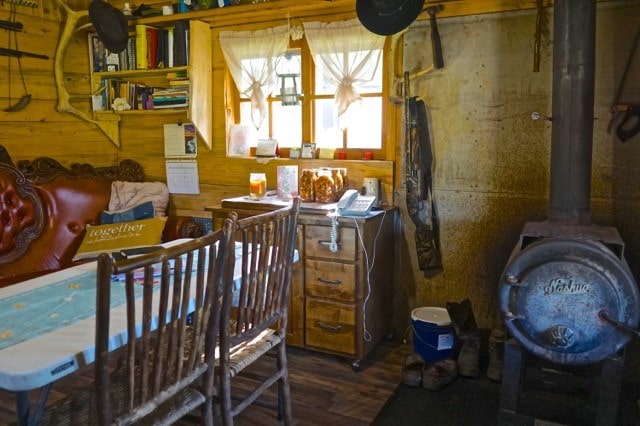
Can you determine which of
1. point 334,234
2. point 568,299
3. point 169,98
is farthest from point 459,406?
point 169,98

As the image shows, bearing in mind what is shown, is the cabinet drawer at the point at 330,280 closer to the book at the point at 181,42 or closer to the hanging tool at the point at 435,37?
the hanging tool at the point at 435,37

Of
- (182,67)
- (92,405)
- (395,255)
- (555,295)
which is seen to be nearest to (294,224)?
(92,405)

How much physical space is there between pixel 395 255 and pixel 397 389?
2.85 feet

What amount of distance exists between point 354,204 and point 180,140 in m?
1.64

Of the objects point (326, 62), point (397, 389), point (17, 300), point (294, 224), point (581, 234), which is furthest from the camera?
point (326, 62)

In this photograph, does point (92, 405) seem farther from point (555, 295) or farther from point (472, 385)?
point (472, 385)

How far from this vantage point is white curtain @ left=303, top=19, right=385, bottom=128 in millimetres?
3186

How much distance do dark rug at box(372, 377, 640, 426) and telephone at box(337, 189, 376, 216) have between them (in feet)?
3.07

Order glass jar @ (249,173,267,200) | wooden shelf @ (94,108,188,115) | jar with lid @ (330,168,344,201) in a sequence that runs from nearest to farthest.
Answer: jar with lid @ (330,168,344,201)
glass jar @ (249,173,267,200)
wooden shelf @ (94,108,188,115)

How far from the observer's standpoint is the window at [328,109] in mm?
3244

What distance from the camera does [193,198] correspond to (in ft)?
13.0

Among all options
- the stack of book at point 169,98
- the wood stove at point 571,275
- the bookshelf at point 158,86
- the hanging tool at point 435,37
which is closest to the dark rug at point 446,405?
the wood stove at point 571,275

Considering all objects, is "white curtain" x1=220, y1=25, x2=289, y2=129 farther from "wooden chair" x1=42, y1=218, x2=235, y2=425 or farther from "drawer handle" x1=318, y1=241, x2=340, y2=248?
"wooden chair" x1=42, y1=218, x2=235, y2=425

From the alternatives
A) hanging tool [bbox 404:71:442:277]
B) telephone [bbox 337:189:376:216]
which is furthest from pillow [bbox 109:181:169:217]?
hanging tool [bbox 404:71:442:277]
